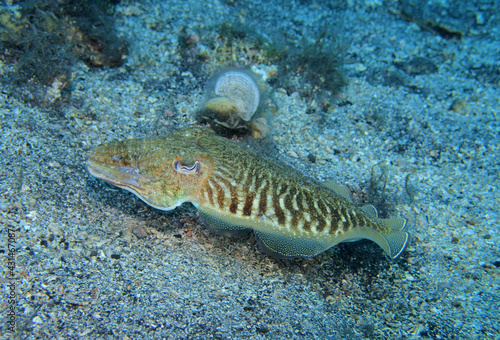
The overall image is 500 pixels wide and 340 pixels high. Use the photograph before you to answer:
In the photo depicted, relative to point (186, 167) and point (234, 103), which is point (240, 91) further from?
point (186, 167)

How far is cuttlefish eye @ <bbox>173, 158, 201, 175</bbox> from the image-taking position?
3.42 metres

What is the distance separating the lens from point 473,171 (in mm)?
5363

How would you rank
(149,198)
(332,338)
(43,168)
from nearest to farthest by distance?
(332,338) → (149,198) → (43,168)

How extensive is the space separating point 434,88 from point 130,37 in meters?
6.69

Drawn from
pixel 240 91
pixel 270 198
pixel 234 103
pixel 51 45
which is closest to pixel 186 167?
pixel 270 198

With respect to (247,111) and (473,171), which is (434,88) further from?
(247,111)

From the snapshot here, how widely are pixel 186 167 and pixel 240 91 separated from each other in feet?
7.13

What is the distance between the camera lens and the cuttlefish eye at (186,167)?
11.2 feet

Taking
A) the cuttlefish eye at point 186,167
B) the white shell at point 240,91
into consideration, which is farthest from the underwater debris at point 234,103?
the cuttlefish eye at point 186,167

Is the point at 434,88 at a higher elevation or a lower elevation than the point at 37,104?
higher

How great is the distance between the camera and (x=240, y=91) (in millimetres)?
5074

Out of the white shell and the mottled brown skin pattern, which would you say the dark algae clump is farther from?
the mottled brown skin pattern

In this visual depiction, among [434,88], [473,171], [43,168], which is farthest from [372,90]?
[43,168]

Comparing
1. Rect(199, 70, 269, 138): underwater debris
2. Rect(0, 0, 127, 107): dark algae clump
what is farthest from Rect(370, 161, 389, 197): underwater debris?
Rect(0, 0, 127, 107): dark algae clump
